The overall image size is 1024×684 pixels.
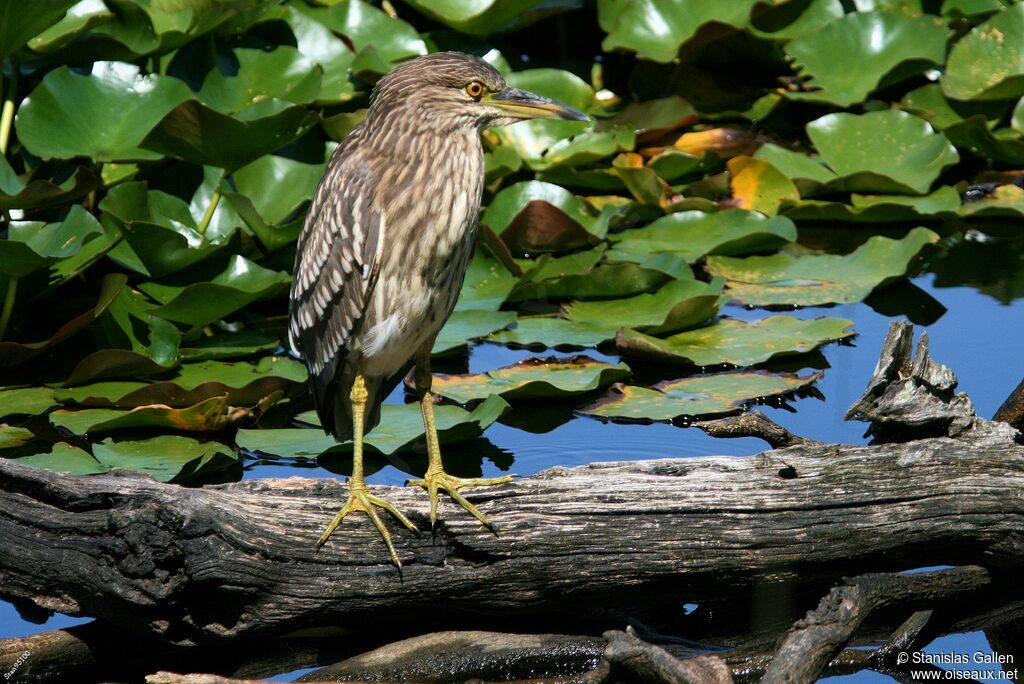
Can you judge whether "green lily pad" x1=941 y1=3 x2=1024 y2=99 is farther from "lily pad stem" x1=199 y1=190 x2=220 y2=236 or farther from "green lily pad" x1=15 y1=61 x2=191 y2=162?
"green lily pad" x1=15 y1=61 x2=191 y2=162

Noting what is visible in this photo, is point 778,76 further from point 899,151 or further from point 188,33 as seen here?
point 188,33

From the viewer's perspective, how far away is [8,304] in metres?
4.86

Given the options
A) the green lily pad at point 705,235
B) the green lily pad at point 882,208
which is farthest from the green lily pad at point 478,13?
the green lily pad at point 882,208

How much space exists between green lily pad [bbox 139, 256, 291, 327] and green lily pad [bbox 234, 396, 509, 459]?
24.1 inches

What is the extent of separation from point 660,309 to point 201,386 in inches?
80.3

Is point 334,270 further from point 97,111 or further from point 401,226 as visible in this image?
point 97,111

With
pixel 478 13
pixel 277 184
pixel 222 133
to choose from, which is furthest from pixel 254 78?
pixel 478 13

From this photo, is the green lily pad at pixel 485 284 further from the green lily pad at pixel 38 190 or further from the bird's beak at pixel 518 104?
the green lily pad at pixel 38 190

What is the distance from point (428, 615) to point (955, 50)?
5141mm

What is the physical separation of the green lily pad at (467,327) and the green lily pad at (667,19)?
250 centimetres

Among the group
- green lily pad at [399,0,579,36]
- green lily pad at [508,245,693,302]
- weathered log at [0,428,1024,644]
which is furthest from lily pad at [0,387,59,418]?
green lily pad at [399,0,579,36]

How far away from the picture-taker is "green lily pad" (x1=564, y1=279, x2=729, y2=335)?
5258 mm

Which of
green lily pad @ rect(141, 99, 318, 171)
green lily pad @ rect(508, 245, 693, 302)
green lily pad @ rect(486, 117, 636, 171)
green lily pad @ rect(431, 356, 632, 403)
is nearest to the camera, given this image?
green lily pad @ rect(431, 356, 632, 403)

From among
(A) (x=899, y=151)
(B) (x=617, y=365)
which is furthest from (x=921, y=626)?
(A) (x=899, y=151)
